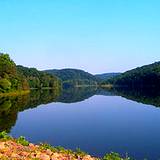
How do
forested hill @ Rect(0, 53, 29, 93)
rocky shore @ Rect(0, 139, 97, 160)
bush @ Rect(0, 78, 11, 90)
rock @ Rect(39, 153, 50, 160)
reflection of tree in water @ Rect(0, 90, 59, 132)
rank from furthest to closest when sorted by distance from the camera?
forested hill @ Rect(0, 53, 29, 93) < bush @ Rect(0, 78, 11, 90) < reflection of tree in water @ Rect(0, 90, 59, 132) < rock @ Rect(39, 153, 50, 160) < rocky shore @ Rect(0, 139, 97, 160)

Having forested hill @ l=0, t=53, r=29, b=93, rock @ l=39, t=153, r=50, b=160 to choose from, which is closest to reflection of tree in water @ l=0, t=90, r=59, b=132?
forested hill @ l=0, t=53, r=29, b=93

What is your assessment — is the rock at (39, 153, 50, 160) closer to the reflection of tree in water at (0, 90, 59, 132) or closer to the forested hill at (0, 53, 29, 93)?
the reflection of tree in water at (0, 90, 59, 132)

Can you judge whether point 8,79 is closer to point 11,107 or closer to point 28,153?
point 11,107

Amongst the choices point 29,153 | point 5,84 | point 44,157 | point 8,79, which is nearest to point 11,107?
point 5,84

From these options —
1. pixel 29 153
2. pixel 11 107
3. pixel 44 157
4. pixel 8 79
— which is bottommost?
pixel 44 157

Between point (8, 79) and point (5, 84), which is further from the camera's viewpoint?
point (8, 79)

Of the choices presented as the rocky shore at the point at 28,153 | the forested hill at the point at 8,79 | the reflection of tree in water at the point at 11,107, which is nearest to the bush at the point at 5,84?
the forested hill at the point at 8,79

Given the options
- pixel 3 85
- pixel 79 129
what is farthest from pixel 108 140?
pixel 3 85

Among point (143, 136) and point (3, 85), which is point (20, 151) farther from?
point (3, 85)

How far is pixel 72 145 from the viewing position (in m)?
42.8

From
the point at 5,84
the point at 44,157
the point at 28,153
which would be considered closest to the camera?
the point at 44,157

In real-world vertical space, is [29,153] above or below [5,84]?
below

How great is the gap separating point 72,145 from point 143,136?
10.5 m

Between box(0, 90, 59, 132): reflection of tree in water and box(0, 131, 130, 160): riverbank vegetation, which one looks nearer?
box(0, 131, 130, 160): riverbank vegetation
